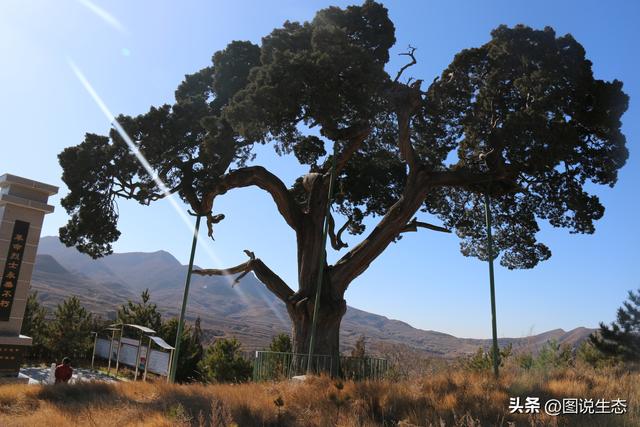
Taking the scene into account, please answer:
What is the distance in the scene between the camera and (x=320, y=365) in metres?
16.1

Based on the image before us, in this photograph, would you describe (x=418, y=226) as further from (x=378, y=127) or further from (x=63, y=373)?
(x=63, y=373)

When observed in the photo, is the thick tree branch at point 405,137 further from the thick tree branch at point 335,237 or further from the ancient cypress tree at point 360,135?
the thick tree branch at point 335,237

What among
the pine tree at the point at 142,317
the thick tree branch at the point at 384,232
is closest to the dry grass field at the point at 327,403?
the thick tree branch at the point at 384,232

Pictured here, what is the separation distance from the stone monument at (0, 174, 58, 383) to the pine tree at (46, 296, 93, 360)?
11.3 m

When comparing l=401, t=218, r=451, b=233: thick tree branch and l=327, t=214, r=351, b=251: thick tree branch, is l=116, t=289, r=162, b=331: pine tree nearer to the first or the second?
l=327, t=214, r=351, b=251: thick tree branch

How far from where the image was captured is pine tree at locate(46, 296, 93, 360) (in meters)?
26.8

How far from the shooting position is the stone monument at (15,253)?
1597cm

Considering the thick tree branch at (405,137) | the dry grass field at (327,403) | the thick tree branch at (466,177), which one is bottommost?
the dry grass field at (327,403)

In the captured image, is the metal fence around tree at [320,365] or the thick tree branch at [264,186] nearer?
the metal fence around tree at [320,365]

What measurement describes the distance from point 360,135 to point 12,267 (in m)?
13.0

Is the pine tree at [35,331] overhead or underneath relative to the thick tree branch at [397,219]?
underneath

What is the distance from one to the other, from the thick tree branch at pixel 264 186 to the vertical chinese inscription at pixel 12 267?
6622mm

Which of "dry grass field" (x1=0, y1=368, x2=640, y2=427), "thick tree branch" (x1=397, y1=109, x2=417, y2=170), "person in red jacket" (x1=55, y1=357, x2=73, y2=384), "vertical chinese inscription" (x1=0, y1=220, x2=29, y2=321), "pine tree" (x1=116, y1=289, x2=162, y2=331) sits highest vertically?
"thick tree branch" (x1=397, y1=109, x2=417, y2=170)

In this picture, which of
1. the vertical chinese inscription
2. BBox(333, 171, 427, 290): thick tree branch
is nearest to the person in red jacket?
the vertical chinese inscription
